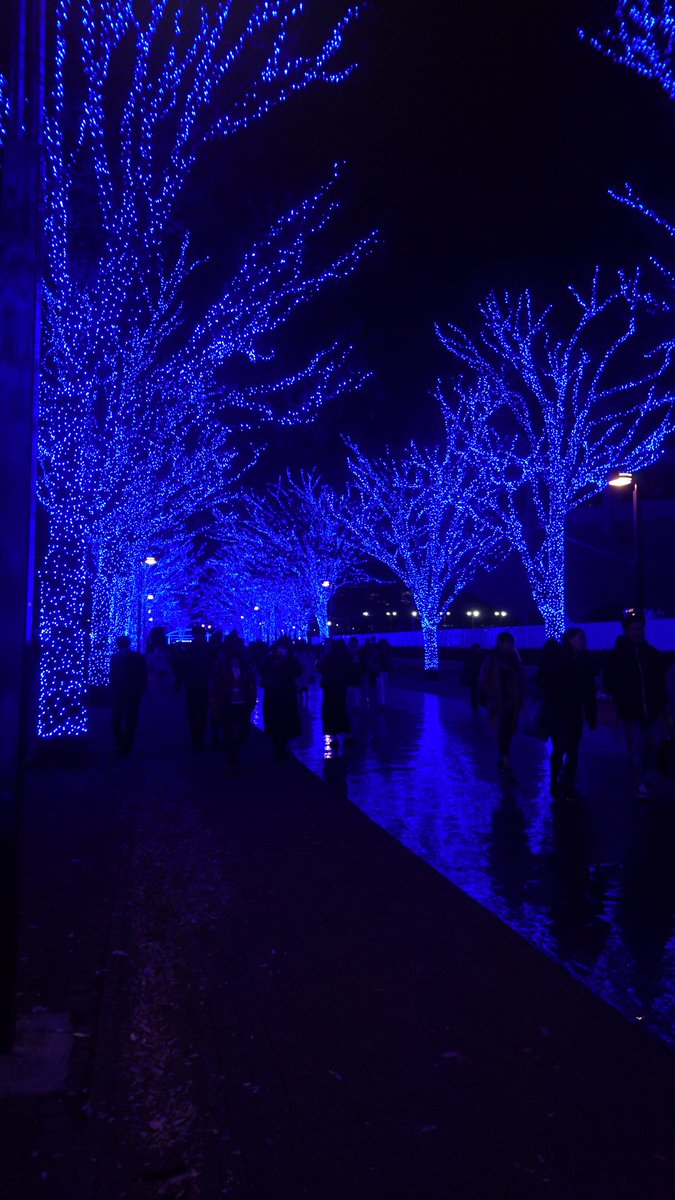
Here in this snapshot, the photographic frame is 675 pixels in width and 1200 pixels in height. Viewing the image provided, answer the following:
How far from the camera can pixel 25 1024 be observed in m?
4.66

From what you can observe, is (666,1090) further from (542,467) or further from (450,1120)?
(542,467)

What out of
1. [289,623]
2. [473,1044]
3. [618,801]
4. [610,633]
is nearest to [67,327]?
[618,801]

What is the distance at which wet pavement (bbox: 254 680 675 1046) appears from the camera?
5.55m

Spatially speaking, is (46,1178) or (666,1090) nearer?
(46,1178)

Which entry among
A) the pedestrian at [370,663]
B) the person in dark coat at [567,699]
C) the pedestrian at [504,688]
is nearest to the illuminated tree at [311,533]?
the pedestrian at [370,663]

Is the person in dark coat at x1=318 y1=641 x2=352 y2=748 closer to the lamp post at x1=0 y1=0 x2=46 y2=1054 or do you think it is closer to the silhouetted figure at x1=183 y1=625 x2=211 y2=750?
the silhouetted figure at x1=183 y1=625 x2=211 y2=750

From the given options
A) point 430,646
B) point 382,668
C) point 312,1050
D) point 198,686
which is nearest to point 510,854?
point 312,1050

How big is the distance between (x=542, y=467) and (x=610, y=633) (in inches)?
313

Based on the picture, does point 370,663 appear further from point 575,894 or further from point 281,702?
point 575,894

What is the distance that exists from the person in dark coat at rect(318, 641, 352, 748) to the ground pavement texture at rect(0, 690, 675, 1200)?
25.1 feet

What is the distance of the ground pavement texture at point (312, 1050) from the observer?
3416 millimetres

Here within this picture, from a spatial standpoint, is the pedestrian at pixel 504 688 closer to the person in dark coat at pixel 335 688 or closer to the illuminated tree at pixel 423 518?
the person in dark coat at pixel 335 688

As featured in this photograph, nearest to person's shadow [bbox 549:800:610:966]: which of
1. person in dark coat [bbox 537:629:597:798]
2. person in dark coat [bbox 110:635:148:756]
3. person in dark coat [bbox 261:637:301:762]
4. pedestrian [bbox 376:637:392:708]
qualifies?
person in dark coat [bbox 537:629:597:798]

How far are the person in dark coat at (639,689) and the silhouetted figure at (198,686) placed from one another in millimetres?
7449
